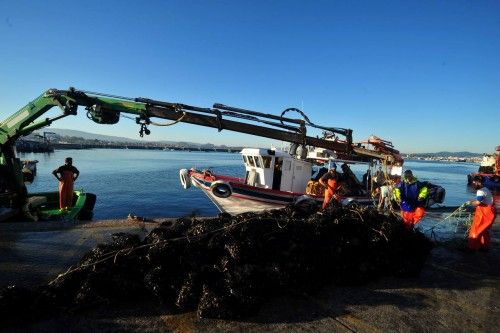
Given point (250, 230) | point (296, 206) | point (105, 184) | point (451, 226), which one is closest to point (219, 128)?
point (296, 206)

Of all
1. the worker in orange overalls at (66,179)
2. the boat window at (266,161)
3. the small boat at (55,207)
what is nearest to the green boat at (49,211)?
the small boat at (55,207)

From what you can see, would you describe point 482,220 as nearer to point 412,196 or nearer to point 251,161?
point 412,196

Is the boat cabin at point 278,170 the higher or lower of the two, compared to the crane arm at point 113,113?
lower

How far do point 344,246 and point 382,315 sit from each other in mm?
1047

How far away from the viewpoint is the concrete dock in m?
3.15

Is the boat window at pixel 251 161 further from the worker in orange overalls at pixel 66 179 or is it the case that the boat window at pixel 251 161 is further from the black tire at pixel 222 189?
the worker in orange overalls at pixel 66 179

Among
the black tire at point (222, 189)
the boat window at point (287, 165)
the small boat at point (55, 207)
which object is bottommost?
the small boat at point (55, 207)

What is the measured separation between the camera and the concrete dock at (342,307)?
124 inches

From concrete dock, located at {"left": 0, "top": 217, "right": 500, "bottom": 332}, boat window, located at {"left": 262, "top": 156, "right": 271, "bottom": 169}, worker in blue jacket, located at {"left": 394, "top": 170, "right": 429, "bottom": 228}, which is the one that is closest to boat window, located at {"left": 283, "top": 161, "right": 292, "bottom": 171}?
boat window, located at {"left": 262, "top": 156, "right": 271, "bottom": 169}

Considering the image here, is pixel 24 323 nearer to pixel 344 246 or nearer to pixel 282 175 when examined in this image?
pixel 344 246

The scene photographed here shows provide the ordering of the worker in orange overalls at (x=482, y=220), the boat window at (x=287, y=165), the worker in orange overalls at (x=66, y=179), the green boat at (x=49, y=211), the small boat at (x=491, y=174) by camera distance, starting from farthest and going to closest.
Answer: the small boat at (x=491, y=174) < the boat window at (x=287, y=165) < the worker in orange overalls at (x=66, y=179) < the green boat at (x=49, y=211) < the worker in orange overalls at (x=482, y=220)

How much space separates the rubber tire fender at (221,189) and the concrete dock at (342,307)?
6.31 meters

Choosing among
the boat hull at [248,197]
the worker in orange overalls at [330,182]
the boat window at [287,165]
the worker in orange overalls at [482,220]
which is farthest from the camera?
the boat window at [287,165]

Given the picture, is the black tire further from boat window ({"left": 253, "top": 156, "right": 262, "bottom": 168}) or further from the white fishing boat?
boat window ({"left": 253, "top": 156, "right": 262, "bottom": 168})
